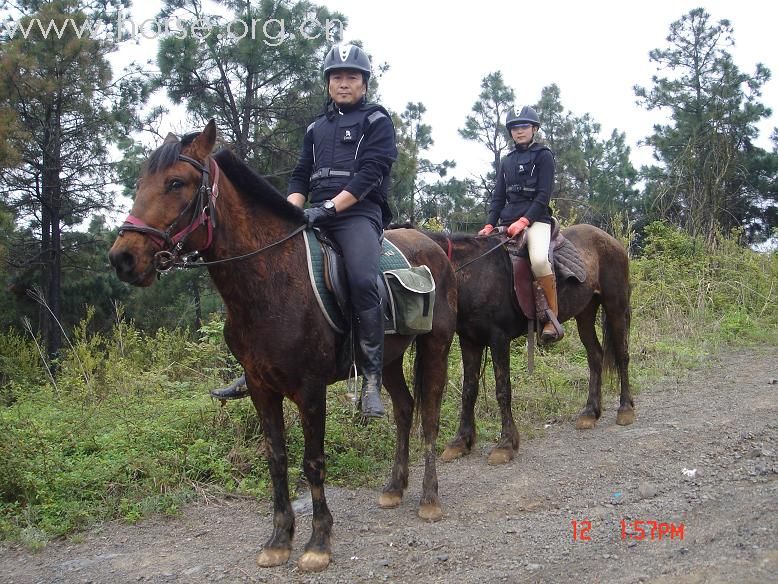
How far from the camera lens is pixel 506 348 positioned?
6348 mm

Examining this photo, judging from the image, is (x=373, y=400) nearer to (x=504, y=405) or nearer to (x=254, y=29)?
(x=504, y=405)

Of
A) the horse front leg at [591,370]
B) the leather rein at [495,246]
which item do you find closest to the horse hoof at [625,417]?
the horse front leg at [591,370]

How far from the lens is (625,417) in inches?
278

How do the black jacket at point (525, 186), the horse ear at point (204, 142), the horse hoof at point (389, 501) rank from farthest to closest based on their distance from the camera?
the black jacket at point (525, 186), the horse hoof at point (389, 501), the horse ear at point (204, 142)

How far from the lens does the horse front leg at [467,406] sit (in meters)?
6.32

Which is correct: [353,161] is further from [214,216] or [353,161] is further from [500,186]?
[500,186]

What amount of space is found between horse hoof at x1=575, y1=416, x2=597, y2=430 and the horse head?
15.6ft

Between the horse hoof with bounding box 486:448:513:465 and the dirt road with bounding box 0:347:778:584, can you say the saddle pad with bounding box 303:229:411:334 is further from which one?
the horse hoof with bounding box 486:448:513:465

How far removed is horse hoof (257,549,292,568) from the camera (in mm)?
4059

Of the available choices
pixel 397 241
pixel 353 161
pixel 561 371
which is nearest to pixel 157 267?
pixel 353 161

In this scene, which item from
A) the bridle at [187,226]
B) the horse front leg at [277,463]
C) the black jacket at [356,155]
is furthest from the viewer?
the black jacket at [356,155]

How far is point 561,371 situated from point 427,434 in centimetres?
461
